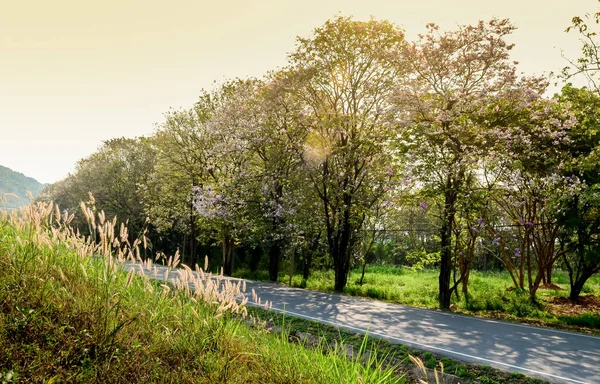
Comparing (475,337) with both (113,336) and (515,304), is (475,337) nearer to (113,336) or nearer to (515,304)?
(515,304)

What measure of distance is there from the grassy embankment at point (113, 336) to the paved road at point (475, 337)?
147 cm

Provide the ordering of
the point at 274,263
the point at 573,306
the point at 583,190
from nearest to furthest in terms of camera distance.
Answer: the point at 583,190
the point at 573,306
the point at 274,263

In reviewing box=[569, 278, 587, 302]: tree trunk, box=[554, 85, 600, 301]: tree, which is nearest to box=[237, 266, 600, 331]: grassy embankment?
box=[569, 278, 587, 302]: tree trunk

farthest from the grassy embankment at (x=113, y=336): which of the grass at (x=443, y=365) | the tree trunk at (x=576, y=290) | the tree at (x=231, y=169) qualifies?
the tree at (x=231, y=169)

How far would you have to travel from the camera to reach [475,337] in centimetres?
884

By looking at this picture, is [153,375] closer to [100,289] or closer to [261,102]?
[100,289]

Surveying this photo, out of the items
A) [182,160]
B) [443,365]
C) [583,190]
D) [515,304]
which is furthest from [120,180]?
[443,365]

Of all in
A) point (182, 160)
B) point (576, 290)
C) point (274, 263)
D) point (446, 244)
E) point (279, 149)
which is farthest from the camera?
point (182, 160)

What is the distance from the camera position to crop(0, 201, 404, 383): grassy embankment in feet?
11.5

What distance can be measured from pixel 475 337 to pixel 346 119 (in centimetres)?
1051

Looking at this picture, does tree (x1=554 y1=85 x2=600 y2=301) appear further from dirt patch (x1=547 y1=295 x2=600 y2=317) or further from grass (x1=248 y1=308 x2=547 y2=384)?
grass (x1=248 y1=308 x2=547 y2=384)

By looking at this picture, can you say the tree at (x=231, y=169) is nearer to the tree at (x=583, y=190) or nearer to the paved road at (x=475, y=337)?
the paved road at (x=475, y=337)

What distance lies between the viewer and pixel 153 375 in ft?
11.8

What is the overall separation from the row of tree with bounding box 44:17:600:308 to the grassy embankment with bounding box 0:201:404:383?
10191 mm
